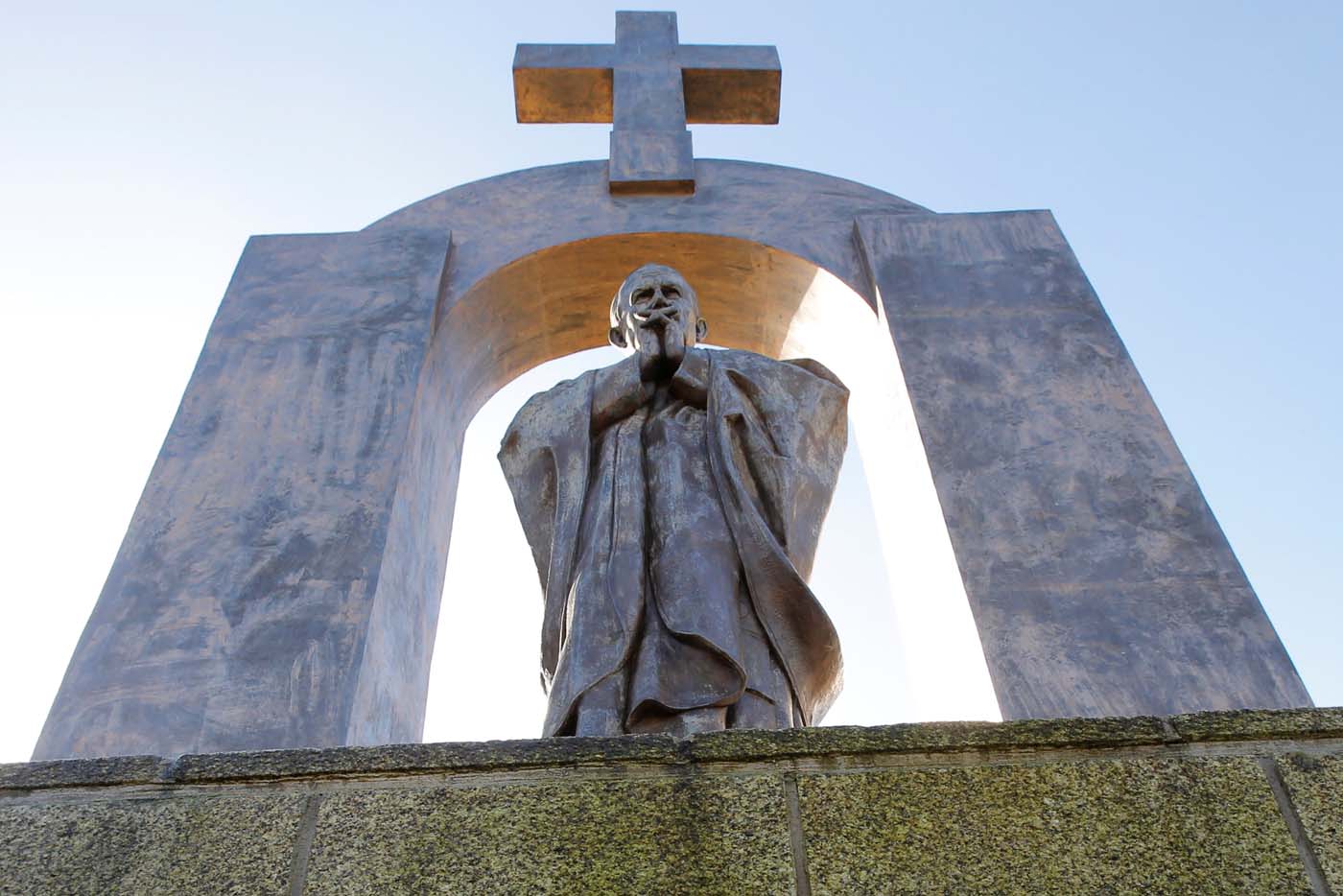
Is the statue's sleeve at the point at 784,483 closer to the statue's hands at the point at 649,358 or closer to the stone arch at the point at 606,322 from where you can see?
the statue's hands at the point at 649,358

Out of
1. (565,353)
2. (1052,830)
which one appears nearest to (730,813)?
(1052,830)

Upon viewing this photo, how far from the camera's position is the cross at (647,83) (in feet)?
28.9

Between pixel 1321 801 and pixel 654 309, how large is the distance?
137 inches

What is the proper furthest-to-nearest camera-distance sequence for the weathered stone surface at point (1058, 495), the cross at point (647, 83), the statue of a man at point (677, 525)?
the cross at point (647, 83), the weathered stone surface at point (1058, 495), the statue of a man at point (677, 525)

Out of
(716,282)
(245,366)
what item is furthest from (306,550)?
(716,282)

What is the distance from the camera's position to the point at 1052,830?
8.46 ft

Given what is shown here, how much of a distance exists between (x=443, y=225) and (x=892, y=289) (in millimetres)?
2892

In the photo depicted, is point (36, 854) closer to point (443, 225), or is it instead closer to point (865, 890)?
point (865, 890)

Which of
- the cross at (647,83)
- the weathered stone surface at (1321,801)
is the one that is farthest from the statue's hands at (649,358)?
the cross at (647,83)

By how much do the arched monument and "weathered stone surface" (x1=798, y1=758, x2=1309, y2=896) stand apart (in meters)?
2.38

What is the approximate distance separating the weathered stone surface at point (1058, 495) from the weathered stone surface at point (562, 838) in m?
2.72

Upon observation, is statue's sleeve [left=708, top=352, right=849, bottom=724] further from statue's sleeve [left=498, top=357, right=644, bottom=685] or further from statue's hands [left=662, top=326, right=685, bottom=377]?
statue's sleeve [left=498, top=357, right=644, bottom=685]

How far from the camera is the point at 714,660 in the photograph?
13.6 ft

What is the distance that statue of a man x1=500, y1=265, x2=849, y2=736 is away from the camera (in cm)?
412
